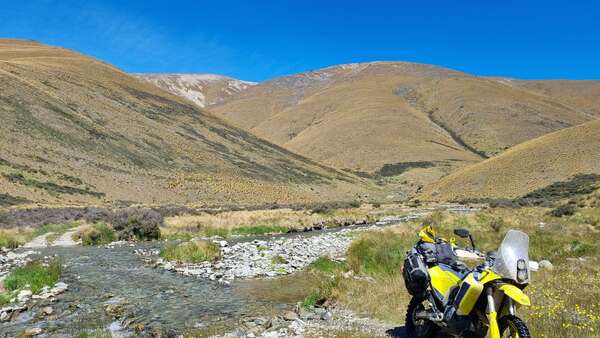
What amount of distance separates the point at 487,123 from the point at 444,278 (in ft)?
538

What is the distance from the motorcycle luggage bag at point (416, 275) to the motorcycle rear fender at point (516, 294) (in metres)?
2.09

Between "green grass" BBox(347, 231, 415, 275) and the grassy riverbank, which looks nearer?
the grassy riverbank

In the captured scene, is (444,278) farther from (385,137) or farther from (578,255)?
(385,137)

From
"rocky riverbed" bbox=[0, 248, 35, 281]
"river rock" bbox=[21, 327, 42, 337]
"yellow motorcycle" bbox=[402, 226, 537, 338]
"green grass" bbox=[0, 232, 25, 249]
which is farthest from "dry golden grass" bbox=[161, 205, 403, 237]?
"yellow motorcycle" bbox=[402, 226, 537, 338]

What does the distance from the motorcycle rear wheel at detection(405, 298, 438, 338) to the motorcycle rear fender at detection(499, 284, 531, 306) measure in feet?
7.61

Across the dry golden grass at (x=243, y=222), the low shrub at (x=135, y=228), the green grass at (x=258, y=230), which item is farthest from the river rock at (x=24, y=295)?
the green grass at (x=258, y=230)

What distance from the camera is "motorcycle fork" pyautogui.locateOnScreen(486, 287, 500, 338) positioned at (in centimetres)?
521

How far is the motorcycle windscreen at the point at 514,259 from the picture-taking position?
17.1 ft

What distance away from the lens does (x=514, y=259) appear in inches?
208

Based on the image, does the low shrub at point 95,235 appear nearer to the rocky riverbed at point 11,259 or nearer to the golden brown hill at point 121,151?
the rocky riverbed at point 11,259

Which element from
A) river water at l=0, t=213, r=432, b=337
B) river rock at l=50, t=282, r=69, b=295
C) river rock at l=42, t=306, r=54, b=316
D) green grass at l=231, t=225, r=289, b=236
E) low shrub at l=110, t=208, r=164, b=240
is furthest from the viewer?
green grass at l=231, t=225, r=289, b=236

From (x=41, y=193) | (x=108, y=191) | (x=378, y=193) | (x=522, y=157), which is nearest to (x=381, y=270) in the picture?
(x=41, y=193)

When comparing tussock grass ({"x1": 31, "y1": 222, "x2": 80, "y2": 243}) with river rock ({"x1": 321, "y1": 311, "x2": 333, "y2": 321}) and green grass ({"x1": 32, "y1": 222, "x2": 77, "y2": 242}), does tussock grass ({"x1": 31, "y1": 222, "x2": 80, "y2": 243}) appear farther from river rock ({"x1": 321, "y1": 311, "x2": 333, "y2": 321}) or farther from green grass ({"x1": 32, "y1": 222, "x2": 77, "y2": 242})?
river rock ({"x1": 321, "y1": 311, "x2": 333, "y2": 321})

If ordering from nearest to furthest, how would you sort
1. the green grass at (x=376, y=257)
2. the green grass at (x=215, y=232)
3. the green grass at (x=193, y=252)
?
the green grass at (x=376, y=257), the green grass at (x=193, y=252), the green grass at (x=215, y=232)
